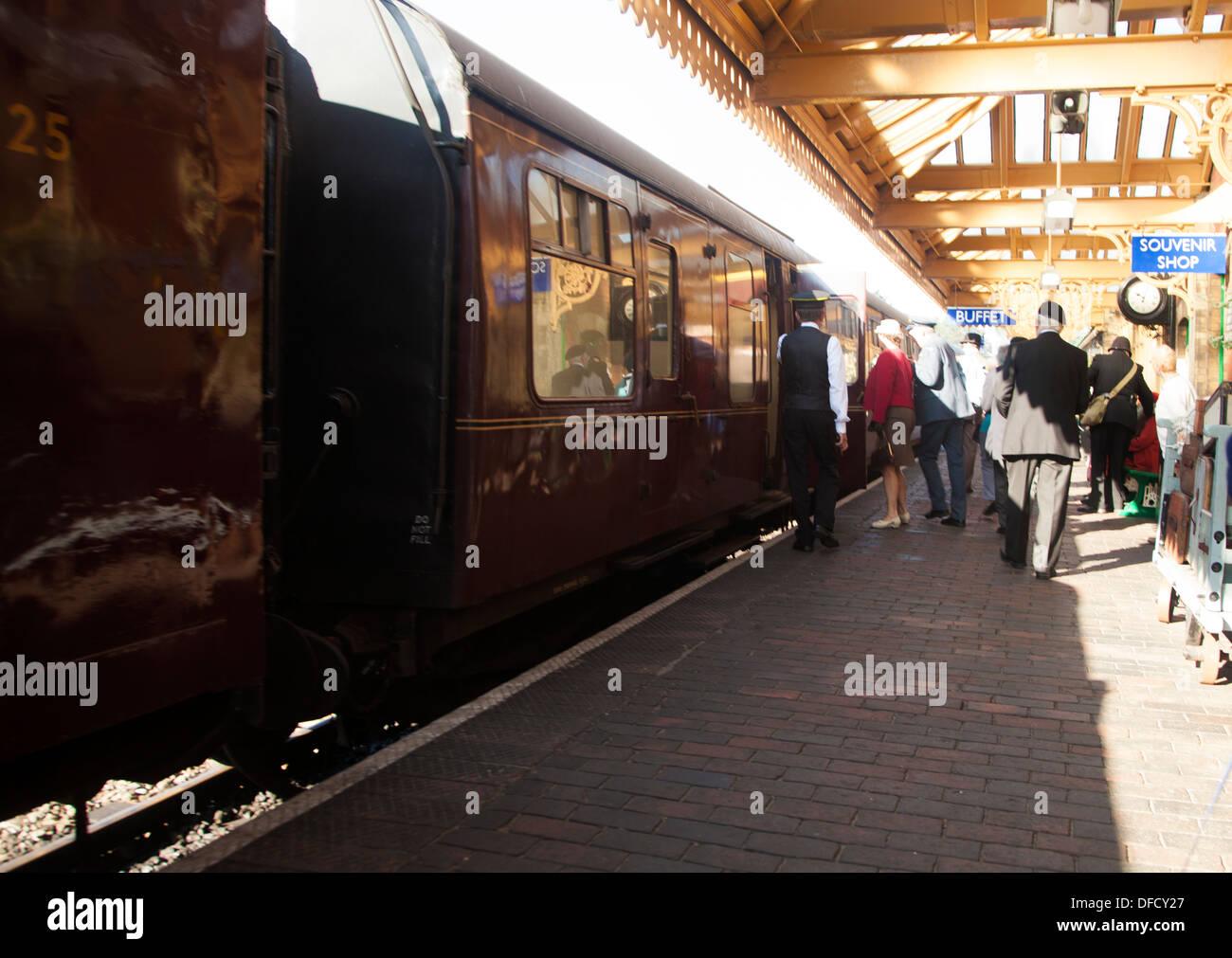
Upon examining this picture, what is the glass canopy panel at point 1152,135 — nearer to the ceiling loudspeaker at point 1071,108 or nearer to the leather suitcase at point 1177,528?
the ceiling loudspeaker at point 1071,108

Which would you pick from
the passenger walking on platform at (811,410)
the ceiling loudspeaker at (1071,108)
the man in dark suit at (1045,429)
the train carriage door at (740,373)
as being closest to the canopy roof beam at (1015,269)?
the ceiling loudspeaker at (1071,108)

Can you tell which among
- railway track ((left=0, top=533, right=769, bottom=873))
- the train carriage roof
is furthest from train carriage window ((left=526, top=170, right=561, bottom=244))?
railway track ((left=0, top=533, right=769, bottom=873))

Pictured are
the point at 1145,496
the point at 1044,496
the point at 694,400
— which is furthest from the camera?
the point at 1145,496

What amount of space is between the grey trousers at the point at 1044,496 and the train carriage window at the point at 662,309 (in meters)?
2.95

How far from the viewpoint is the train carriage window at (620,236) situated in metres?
6.15

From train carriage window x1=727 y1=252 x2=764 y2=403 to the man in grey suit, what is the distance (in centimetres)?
225

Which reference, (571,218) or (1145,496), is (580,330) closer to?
(571,218)

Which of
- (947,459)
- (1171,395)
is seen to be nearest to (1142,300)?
(1171,395)

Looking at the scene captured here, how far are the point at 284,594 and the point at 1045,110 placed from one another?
64.1ft

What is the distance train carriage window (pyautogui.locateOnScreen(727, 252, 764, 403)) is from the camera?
343 inches

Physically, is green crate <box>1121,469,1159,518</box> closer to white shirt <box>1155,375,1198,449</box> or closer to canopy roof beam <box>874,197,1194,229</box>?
white shirt <box>1155,375,1198,449</box>

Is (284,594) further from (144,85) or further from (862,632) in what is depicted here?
(862,632)

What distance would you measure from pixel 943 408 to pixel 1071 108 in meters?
3.33

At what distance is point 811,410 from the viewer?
930cm
